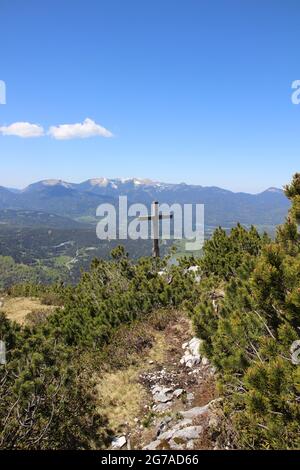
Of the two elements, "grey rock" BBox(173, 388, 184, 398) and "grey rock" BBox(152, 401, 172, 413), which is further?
"grey rock" BBox(173, 388, 184, 398)

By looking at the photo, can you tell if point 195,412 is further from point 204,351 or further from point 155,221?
point 155,221

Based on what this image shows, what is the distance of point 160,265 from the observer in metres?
16.8

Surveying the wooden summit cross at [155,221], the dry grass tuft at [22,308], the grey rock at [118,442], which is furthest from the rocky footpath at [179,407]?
the dry grass tuft at [22,308]

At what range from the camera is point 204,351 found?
7.07 metres

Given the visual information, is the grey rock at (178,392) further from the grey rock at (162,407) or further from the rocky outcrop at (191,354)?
the rocky outcrop at (191,354)

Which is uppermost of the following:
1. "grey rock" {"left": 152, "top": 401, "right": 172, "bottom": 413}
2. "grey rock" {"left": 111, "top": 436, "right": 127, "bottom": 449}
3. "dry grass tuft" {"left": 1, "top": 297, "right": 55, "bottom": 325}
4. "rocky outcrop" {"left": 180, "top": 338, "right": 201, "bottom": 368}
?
"rocky outcrop" {"left": 180, "top": 338, "right": 201, "bottom": 368}

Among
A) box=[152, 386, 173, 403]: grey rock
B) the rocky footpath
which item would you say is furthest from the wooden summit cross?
box=[152, 386, 173, 403]: grey rock

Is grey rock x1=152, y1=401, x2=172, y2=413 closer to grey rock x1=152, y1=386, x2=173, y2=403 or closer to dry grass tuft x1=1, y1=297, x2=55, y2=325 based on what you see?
grey rock x1=152, y1=386, x2=173, y2=403

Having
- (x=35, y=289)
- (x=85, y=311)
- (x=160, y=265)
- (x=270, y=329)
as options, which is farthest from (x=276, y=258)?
(x=35, y=289)

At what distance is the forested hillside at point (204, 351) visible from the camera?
15.3ft

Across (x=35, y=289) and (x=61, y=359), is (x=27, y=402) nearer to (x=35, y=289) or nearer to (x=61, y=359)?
(x=61, y=359)

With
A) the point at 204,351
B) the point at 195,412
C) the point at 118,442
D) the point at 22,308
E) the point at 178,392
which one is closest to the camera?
the point at 204,351

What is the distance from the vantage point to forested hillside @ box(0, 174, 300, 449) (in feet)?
15.3

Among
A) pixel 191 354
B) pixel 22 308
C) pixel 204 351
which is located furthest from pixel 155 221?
pixel 204 351
